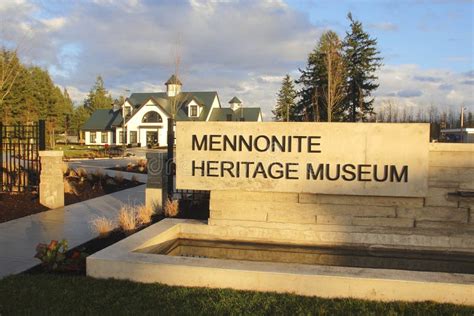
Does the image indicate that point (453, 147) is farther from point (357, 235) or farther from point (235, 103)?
point (235, 103)

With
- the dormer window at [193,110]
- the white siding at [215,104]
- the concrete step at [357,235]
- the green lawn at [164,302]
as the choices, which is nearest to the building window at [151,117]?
the dormer window at [193,110]

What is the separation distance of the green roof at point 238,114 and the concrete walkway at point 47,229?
50628 millimetres

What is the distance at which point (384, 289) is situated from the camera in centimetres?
452

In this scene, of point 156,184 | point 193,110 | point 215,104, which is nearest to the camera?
point 156,184

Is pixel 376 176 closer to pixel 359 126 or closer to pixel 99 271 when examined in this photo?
pixel 359 126

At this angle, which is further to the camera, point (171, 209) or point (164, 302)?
point (171, 209)

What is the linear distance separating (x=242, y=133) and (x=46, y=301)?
12.0ft

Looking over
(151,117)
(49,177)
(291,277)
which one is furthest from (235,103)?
(291,277)

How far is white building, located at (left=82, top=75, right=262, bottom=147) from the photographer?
5922 cm

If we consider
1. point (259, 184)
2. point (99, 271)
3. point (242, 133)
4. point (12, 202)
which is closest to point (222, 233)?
point (259, 184)

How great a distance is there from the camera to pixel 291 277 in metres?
4.69

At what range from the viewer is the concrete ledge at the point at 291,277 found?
14.7ft

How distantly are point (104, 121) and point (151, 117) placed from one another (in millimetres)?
11842

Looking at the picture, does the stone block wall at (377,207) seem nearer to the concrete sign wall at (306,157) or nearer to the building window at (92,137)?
the concrete sign wall at (306,157)
